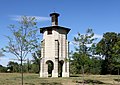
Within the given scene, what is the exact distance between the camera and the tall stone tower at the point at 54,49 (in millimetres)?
44281

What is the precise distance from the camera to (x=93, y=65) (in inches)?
1148

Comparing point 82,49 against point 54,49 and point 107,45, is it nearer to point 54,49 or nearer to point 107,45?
point 54,49

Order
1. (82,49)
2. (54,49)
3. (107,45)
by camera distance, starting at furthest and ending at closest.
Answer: (107,45)
(54,49)
(82,49)

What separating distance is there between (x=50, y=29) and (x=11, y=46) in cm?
2147

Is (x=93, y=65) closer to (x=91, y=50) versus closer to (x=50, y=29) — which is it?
(x=91, y=50)

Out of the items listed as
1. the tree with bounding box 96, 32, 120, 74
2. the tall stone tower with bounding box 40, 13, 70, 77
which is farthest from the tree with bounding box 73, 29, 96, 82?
the tree with bounding box 96, 32, 120, 74

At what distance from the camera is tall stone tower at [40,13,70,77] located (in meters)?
44.3

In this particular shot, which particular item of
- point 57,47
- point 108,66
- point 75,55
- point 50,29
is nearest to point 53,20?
point 50,29

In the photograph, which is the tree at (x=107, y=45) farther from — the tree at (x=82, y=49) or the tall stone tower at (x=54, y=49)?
the tree at (x=82, y=49)

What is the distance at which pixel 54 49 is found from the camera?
44188 mm

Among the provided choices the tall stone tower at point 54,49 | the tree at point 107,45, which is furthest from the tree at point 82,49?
the tree at point 107,45

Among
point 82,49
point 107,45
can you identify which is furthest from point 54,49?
point 107,45

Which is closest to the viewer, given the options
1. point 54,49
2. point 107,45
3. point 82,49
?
point 82,49

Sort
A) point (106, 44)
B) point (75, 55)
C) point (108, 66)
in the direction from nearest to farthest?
point (75, 55)
point (108, 66)
point (106, 44)
